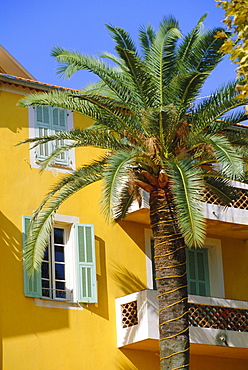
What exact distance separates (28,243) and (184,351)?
3611mm

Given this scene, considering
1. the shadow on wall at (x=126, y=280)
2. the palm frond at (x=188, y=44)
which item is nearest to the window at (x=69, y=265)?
the shadow on wall at (x=126, y=280)

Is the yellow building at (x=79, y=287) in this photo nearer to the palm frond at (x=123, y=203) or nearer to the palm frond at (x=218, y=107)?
the palm frond at (x=123, y=203)

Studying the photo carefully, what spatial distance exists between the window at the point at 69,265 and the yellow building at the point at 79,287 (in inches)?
0.9

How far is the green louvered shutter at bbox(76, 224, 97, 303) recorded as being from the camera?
63.1ft

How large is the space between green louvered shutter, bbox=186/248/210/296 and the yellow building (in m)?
0.26

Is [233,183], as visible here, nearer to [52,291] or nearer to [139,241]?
[139,241]

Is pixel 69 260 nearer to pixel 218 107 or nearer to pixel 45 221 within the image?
pixel 45 221

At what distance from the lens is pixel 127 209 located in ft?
62.7

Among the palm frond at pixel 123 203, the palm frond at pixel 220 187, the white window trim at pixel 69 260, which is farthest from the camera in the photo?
the white window trim at pixel 69 260

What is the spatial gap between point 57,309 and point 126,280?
2.09m

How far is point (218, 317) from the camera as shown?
2028 cm

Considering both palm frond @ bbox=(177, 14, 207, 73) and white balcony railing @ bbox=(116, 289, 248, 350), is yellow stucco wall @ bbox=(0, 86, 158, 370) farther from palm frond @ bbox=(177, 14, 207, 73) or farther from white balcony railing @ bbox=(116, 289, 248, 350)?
palm frond @ bbox=(177, 14, 207, 73)

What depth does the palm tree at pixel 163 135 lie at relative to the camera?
53.9 ft

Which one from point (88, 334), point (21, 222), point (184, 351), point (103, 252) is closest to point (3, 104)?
point (21, 222)
